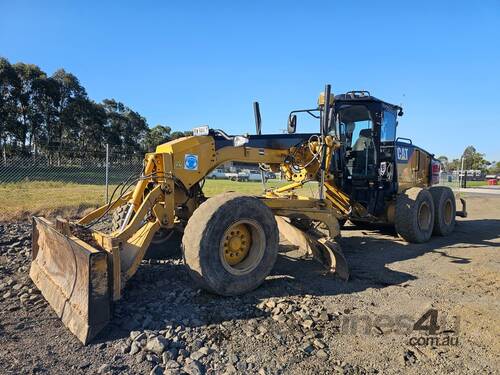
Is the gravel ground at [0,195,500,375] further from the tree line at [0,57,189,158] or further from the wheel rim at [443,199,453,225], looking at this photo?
the tree line at [0,57,189,158]

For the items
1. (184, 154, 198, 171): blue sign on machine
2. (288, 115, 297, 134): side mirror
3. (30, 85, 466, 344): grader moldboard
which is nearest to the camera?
(30, 85, 466, 344): grader moldboard

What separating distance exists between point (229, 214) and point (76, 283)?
5.54 feet

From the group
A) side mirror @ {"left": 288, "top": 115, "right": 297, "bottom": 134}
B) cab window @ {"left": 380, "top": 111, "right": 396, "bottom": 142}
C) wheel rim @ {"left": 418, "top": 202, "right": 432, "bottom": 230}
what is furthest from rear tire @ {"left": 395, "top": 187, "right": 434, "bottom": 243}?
side mirror @ {"left": 288, "top": 115, "right": 297, "bottom": 134}

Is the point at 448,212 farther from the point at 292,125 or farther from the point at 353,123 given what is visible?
the point at 292,125

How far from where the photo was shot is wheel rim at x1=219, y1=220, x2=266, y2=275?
4.71 meters

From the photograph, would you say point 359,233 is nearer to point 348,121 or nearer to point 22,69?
point 348,121

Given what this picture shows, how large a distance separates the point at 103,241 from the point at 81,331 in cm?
99

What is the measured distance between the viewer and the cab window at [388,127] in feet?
26.7

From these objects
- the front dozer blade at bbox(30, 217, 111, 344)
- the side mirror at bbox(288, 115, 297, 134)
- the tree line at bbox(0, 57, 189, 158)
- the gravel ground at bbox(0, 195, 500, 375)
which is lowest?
the gravel ground at bbox(0, 195, 500, 375)

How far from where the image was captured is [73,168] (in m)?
16.7

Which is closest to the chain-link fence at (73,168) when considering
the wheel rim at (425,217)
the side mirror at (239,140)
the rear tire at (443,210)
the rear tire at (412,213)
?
the side mirror at (239,140)

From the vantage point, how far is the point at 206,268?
14.1ft

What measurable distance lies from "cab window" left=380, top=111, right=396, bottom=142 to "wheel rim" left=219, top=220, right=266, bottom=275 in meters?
4.35

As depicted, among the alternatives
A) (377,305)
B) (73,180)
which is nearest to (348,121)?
(377,305)
